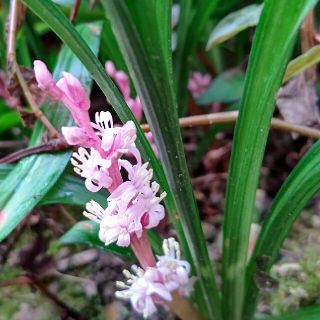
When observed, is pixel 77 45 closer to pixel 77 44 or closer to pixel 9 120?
pixel 77 44

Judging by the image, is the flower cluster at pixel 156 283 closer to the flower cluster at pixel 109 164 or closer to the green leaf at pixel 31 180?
the flower cluster at pixel 109 164

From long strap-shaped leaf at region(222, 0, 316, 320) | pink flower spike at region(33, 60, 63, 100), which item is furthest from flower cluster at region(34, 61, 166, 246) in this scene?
long strap-shaped leaf at region(222, 0, 316, 320)

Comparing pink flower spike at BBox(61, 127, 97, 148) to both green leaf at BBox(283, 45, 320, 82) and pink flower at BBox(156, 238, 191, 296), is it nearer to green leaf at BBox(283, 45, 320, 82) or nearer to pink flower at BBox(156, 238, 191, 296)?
pink flower at BBox(156, 238, 191, 296)

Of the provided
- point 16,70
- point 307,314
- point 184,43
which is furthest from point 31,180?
point 184,43

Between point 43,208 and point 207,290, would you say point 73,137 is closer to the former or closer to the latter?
point 207,290

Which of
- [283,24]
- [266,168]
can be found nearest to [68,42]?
[283,24]

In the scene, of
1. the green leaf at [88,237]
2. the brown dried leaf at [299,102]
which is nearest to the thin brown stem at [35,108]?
the green leaf at [88,237]
